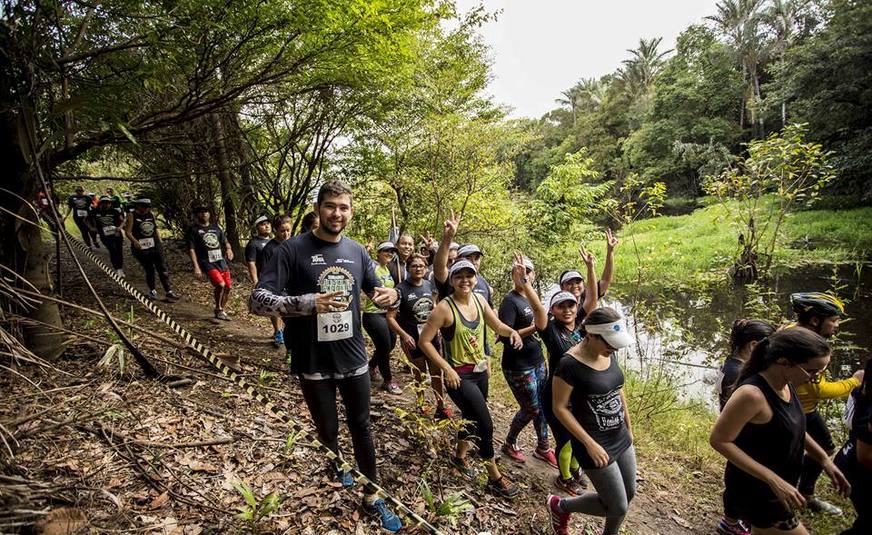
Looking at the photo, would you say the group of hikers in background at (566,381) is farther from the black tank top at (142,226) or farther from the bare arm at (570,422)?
the black tank top at (142,226)

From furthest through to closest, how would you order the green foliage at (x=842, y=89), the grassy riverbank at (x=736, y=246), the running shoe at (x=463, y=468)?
the green foliage at (x=842, y=89), the grassy riverbank at (x=736, y=246), the running shoe at (x=463, y=468)

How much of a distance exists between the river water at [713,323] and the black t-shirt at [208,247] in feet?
25.0

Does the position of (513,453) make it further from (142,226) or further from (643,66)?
(643,66)

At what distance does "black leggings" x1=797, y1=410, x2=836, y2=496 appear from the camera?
395 cm

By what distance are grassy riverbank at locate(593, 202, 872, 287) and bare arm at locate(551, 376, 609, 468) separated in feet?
50.0

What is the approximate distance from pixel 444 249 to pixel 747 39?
4738 centimetres

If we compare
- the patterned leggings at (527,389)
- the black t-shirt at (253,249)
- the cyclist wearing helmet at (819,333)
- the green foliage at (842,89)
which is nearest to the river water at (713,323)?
the cyclist wearing helmet at (819,333)

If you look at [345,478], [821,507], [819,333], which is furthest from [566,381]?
[821,507]

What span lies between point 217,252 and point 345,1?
459 centimetres

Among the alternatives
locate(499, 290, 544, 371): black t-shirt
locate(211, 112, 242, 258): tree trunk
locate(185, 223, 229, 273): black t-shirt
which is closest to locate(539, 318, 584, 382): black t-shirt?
locate(499, 290, 544, 371): black t-shirt

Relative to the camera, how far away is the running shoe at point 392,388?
5.56 meters

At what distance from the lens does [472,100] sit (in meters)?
15.3

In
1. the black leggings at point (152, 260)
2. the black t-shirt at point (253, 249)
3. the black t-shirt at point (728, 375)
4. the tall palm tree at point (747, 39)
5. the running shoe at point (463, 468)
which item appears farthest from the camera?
the tall palm tree at point (747, 39)

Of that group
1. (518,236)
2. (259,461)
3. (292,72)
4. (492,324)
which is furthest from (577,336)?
(518,236)
